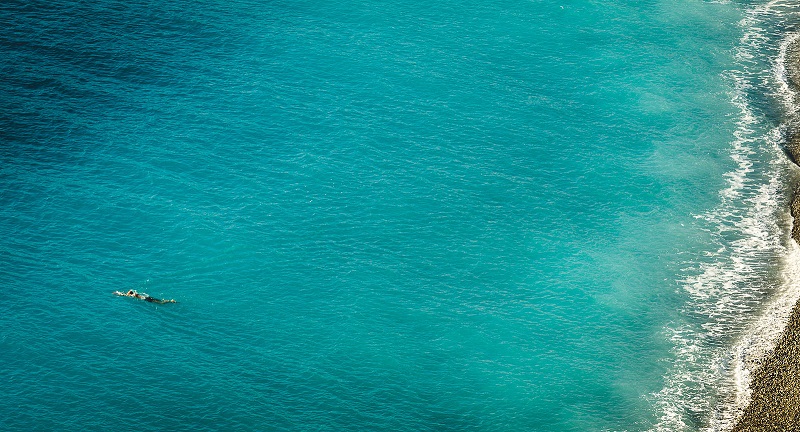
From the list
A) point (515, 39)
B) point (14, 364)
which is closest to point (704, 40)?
point (515, 39)

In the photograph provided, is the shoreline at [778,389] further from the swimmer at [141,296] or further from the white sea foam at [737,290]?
the swimmer at [141,296]

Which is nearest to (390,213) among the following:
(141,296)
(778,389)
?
(141,296)

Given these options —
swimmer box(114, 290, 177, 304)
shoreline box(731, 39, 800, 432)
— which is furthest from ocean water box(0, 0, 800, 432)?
shoreline box(731, 39, 800, 432)

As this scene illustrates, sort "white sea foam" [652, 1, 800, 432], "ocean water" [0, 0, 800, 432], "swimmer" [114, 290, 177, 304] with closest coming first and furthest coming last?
"white sea foam" [652, 1, 800, 432] < "ocean water" [0, 0, 800, 432] < "swimmer" [114, 290, 177, 304]

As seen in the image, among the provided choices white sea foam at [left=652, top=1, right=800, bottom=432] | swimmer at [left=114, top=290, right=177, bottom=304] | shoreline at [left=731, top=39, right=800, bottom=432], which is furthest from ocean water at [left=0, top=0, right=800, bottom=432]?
shoreline at [left=731, top=39, right=800, bottom=432]

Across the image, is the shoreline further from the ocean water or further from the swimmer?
the swimmer

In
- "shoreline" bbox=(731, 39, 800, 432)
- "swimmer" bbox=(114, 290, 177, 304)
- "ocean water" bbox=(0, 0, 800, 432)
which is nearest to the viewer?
"shoreline" bbox=(731, 39, 800, 432)

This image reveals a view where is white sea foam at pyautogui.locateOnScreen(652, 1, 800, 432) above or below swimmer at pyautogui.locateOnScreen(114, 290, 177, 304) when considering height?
above

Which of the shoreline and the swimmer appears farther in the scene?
the swimmer
